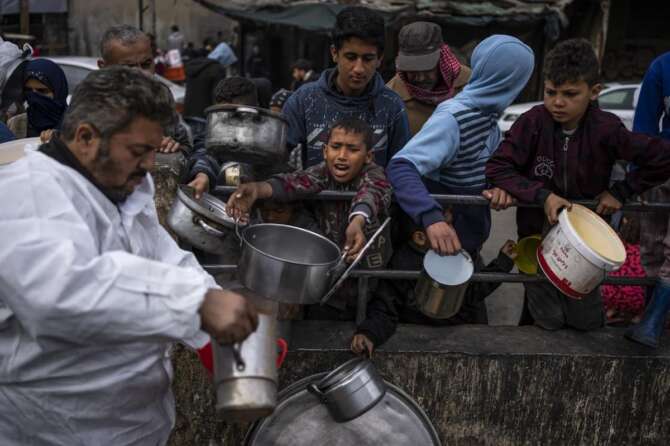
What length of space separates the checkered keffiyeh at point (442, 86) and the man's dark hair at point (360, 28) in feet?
2.32

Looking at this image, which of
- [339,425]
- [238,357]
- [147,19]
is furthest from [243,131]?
[147,19]

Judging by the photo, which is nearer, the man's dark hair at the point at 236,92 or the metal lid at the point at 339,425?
the metal lid at the point at 339,425

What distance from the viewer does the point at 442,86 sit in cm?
422

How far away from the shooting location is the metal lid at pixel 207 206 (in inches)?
109

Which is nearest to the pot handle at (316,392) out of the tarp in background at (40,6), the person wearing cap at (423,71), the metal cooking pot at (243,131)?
the metal cooking pot at (243,131)

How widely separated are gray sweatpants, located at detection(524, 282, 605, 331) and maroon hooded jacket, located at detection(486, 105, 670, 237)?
0.44 meters

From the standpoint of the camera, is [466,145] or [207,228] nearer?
[207,228]

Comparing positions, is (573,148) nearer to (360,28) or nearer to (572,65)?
(572,65)

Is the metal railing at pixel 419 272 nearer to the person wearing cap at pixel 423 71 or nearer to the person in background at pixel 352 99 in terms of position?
the person in background at pixel 352 99

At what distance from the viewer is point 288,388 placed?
297 centimetres

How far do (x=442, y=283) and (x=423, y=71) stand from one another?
1.58m

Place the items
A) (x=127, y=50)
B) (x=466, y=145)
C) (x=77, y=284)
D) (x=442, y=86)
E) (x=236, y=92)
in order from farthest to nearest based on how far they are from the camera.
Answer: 1. (x=442, y=86)
2. (x=236, y=92)
3. (x=127, y=50)
4. (x=466, y=145)
5. (x=77, y=284)

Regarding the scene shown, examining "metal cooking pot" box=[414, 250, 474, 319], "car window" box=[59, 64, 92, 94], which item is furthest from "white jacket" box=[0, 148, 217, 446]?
"car window" box=[59, 64, 92, 94]

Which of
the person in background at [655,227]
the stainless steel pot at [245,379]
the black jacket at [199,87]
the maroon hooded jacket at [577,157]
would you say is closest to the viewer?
the stainless steel pot at [245,379]
